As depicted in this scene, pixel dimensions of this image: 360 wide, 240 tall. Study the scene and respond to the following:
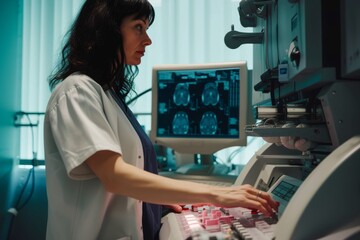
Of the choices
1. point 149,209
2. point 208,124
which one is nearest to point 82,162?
point 149,209

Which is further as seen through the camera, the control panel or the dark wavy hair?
the dark wavy hair

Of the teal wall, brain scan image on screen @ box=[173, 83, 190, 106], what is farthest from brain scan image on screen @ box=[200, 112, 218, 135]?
the teal wall

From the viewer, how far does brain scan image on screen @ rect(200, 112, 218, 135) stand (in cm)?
183

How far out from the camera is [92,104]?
2.90 ft

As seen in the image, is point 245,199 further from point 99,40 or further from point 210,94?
point 210,94

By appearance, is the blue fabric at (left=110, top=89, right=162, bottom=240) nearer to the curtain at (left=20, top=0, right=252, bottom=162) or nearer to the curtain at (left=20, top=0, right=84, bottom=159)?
the curtain at (left=20, top=0, right=252, bottom=162)

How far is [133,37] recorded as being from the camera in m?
1.08

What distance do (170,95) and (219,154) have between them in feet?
2.39

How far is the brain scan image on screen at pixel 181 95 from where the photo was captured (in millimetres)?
1902

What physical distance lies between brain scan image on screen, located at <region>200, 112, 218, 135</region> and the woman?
2.40 ft

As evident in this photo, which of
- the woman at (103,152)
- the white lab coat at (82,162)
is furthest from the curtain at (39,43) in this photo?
the white lab coat at (82,162)

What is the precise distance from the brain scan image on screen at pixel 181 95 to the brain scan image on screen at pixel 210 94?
0.10 m

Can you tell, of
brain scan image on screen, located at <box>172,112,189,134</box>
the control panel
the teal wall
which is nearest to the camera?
the control panel

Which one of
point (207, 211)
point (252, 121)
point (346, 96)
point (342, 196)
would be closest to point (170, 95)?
point (252, 121)
